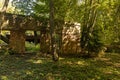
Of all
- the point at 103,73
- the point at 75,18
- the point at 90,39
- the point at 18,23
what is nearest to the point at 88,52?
the point at 90,39

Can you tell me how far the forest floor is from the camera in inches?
452

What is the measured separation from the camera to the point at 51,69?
41.9 ft

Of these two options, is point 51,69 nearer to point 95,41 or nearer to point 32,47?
point 95,41

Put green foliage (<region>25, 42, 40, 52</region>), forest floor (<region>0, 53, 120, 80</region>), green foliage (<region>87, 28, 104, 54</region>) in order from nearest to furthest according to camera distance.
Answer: forest floor (<region>0, 53, 120, 80</region>)
green foliage (<region>87, 28, 104, 54</region>)
green foliage (<region>25, 42, 40, 52</region>)

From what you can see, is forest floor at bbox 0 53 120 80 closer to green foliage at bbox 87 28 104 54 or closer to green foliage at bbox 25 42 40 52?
green foliage at bbox 87 28 104 54

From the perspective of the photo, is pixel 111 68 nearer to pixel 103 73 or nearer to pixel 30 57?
pixel 103 73

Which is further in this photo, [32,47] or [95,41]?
[32,47]

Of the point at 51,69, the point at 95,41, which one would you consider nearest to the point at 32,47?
the point at 95,41

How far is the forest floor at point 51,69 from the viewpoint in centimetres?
1148

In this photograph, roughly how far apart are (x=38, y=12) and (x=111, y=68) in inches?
223

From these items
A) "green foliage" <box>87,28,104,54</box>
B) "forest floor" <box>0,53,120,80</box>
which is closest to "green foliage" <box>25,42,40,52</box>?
"forest floor" <box>0,53,120,80</box>

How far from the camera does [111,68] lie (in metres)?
15.1

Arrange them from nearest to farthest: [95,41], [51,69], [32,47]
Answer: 1. [51,69]
2. [95,41]
3. [32,47]

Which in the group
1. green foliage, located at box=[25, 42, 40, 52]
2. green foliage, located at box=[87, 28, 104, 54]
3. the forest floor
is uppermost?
green foliage, located at box=[87, 28, 104, 54]
